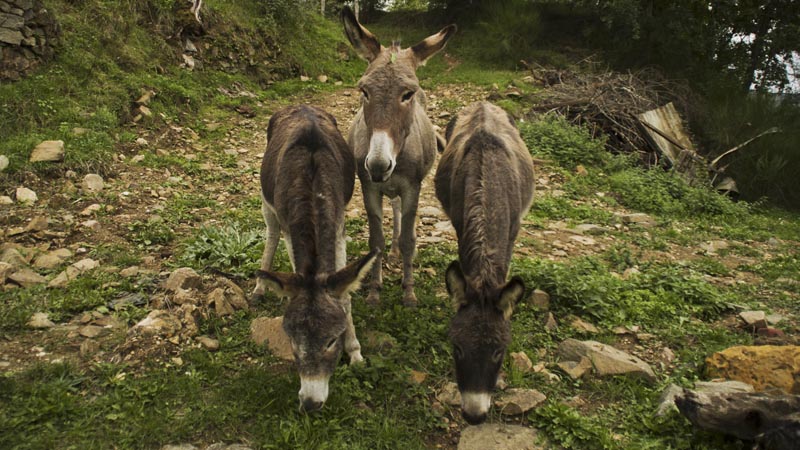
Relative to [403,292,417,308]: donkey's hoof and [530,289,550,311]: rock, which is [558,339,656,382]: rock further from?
[403,292,417,308]: donkey's hoof

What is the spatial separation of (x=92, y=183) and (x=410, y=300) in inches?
196

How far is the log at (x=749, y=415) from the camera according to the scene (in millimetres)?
2963

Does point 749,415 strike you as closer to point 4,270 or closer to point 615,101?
point 4,270

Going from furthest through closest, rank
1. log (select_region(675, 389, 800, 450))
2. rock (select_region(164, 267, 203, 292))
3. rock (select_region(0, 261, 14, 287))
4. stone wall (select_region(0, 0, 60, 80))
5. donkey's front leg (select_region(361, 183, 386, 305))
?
1. stone wall (select_region(0, 0, 60, 80))
2. donkey's front leg (select_region(361, 183, 386, 305))
3. rock (select_region(164, 267, 203, 292))
4. rock (select_region(0, 261, 14, 287))
5. log (select_region(675, 389, 800, 450))

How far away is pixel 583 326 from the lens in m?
4.93

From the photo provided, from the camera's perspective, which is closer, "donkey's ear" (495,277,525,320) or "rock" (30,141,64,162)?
"donkey's ear" (495,277,525,320)

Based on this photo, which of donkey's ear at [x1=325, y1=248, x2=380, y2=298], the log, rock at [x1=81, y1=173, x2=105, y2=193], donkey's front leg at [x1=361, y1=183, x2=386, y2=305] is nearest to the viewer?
the log

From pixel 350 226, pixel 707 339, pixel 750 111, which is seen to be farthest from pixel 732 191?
pixel 350 226

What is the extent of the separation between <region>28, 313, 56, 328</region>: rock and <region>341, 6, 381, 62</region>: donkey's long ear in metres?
3.92

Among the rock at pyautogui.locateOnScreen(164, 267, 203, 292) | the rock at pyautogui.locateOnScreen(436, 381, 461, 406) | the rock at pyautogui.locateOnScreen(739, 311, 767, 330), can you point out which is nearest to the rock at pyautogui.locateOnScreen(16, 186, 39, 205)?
the rock at pyautogui.locateOnScreen(164, 267, 203, 292)

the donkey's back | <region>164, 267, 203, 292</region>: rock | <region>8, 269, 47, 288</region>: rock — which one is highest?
the donkey's back

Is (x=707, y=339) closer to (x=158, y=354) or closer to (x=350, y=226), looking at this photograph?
(x=350, y=226)

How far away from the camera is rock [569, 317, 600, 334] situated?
4871 millimetres

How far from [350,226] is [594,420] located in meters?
4.21
